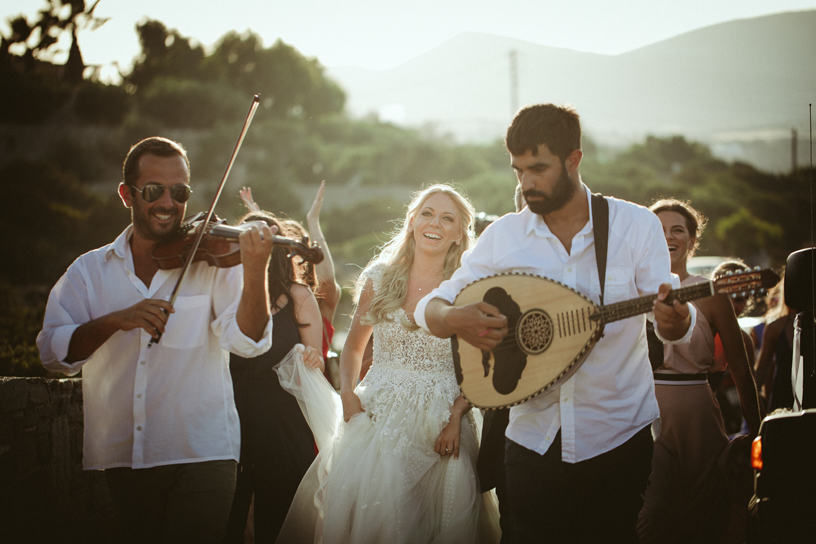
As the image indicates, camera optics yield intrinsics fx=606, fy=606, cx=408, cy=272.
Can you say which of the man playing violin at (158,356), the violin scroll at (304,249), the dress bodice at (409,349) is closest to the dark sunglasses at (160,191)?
the man playing violin at (158,356)

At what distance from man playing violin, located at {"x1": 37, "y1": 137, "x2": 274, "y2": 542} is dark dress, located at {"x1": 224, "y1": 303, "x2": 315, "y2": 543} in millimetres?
909

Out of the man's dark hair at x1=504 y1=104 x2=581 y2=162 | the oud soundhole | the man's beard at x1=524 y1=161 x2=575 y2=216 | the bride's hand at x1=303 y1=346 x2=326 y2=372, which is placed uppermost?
the man's dark hair at x1=504 y1=104 x2=581 y2=162

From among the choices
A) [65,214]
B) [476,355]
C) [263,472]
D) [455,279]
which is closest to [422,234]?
[455,279]

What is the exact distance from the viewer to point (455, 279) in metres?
2.84

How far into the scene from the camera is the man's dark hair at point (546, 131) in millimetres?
2535

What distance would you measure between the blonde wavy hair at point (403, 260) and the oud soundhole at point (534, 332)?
1.36 m

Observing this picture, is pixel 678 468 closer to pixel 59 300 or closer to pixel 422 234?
pixel 422 234

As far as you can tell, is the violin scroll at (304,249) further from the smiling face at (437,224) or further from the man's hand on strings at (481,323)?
the smiling face at (437,224)

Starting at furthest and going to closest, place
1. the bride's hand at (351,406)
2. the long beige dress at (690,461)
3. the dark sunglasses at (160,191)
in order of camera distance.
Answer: the long beige dress at (690,461), the bride's hand at (351,406), the dark sunglasses at (160,191)

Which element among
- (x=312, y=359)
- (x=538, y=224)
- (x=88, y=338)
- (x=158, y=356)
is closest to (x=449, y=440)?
(x=312, y=359)

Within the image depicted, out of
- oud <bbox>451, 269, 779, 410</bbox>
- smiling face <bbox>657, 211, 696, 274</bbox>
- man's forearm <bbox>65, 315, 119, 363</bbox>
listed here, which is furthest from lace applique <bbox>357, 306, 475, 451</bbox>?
smiling face <bbox>657, 211, 696, 274</bbox>

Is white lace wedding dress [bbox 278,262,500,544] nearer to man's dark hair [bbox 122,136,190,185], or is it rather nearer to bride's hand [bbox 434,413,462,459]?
bride's hand [bbox 434,413,462,459]

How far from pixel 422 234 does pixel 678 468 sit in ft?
7.16

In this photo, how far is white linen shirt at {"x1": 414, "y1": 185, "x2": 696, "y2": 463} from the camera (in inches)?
94.8
